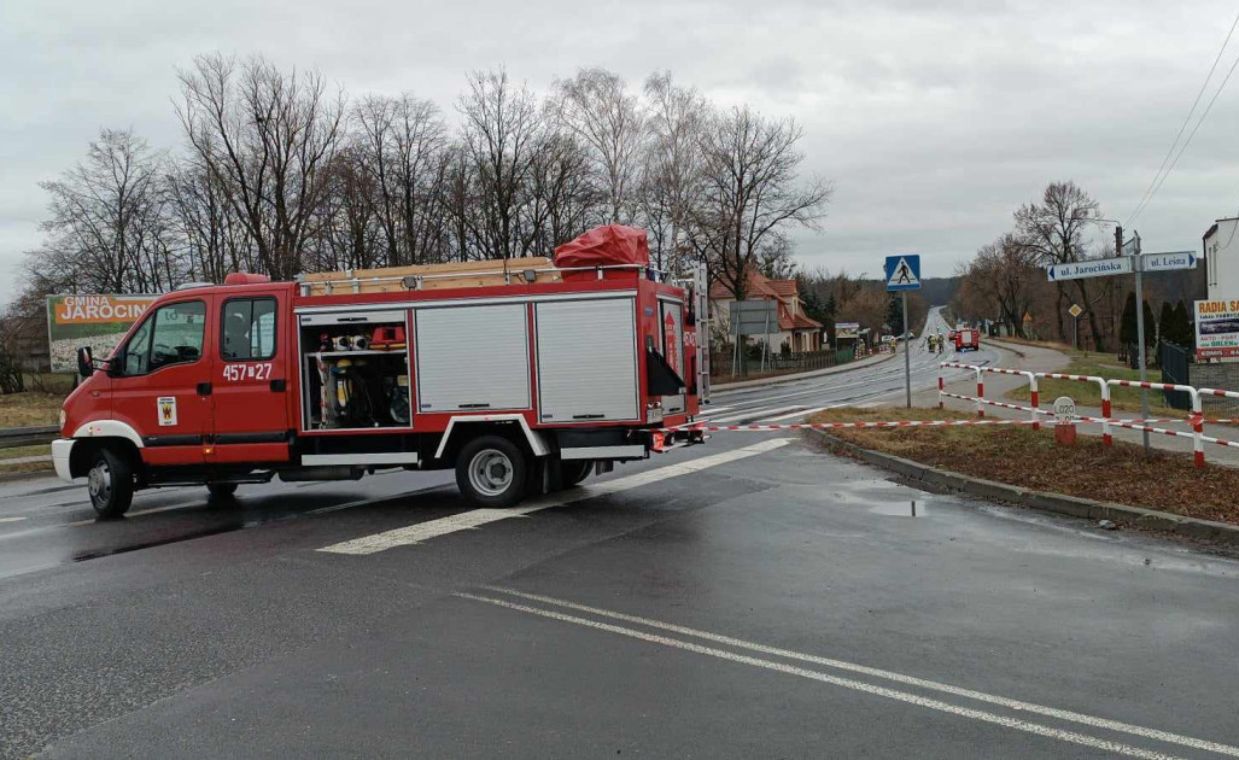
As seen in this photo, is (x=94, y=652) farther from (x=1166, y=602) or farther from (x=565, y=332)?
(x=1166, y=602)

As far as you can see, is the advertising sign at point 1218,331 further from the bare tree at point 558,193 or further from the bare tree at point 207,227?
the bare tree at point 207,227

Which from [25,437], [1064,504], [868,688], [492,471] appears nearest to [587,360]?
Answer: [492,471]

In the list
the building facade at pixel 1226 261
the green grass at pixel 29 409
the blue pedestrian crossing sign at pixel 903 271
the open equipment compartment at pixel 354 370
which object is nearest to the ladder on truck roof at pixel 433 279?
the open equipment compartment at pixel 354 370

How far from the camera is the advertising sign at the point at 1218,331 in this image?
85.3 ft

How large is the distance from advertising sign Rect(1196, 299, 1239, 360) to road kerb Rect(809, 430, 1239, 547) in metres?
17.5

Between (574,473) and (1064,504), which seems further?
(574,473)

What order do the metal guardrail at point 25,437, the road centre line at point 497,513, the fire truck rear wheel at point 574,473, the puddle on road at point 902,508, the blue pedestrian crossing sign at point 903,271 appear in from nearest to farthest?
1. the road centre line at point 497,513
2. the puddle on road at point 902,508
3. the fire truck rear wheel at point 574,473
4. the blue pedestrian crossing sign at point 903,271
5. the metal guardrail at point 25,437

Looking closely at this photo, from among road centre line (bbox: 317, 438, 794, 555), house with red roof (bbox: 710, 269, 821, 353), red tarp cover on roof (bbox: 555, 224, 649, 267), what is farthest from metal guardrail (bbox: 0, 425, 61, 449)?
house with red roof (bbox: 710, 269, 821, 353)

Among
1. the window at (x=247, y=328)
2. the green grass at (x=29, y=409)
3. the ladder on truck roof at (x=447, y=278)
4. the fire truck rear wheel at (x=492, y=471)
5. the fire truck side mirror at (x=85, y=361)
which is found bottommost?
the green grass at (x=29, y=409)

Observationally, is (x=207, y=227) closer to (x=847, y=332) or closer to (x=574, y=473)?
(x=574, y=473)

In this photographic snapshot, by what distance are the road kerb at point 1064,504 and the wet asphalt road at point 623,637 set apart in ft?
1.09

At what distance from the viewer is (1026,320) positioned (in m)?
124

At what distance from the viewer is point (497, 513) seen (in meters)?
10.1

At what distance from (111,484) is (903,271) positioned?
14313 millimetres
